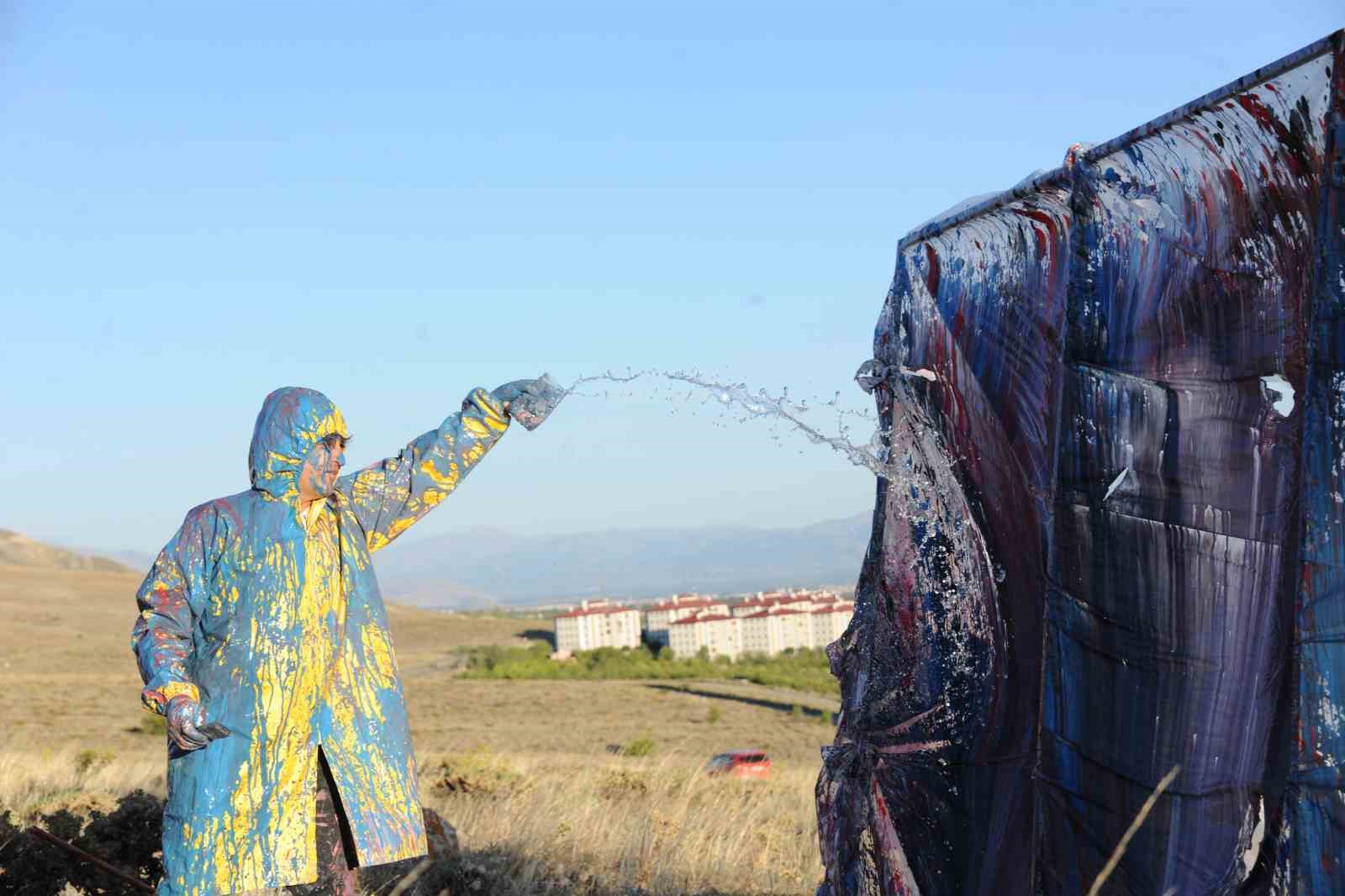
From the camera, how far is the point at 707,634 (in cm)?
7119

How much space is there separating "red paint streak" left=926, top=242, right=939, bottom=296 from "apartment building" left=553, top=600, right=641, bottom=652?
2282 inches

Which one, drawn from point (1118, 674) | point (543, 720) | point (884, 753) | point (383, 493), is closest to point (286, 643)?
point (383, 493)

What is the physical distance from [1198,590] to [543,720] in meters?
27.1

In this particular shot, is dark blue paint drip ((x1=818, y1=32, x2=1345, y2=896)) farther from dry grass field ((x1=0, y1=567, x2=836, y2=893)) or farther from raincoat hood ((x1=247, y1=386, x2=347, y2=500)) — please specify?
dry grass field ((x1=0, y1=567, x2=836, y2=893))

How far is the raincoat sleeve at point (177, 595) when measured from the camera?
3482mm

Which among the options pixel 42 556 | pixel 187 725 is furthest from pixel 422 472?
pixel 42 556

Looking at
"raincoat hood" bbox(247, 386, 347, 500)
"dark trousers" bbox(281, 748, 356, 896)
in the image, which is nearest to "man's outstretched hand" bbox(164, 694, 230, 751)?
"dark trousers" bbox(281, 748, 356, 896)

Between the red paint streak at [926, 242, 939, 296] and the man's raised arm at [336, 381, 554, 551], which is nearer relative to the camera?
the red paint streak at [926, 242, 939, 296]

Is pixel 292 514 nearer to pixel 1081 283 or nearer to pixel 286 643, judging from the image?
pixel 286 643

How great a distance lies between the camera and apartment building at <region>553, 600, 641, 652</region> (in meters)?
67.2

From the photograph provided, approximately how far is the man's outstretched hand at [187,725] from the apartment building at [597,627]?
2269 inches

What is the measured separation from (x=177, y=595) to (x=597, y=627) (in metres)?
69.6

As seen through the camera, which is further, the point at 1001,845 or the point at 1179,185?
the point at 1001,845

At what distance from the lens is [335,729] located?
3.57m
